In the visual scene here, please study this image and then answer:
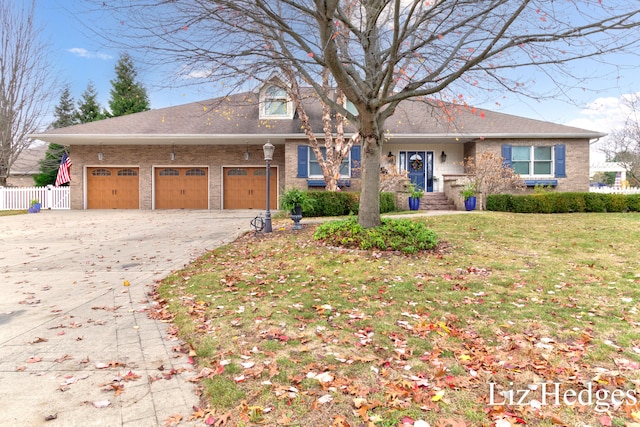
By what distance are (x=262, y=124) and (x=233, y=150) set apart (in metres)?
2.22

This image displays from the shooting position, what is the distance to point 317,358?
118 inches

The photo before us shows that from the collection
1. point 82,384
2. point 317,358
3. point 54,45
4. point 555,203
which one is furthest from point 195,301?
point 54,45

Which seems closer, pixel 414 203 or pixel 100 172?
pixel 414 203

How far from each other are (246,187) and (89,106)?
21251 mm

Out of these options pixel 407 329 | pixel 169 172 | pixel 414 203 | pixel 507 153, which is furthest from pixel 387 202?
pixel 169 172

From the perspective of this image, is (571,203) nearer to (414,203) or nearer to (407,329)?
(414,203)

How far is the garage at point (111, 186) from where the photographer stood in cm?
1927

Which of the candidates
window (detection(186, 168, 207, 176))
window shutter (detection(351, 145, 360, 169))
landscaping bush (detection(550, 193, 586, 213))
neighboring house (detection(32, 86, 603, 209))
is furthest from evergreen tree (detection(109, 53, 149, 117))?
landscaping bush (detection(550, 193, 586, 213))

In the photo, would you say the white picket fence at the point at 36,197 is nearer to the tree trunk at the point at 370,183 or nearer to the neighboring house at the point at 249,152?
the neighboring house at the point at 249,152

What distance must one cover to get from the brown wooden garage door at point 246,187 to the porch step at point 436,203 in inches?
302

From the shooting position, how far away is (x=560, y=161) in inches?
679

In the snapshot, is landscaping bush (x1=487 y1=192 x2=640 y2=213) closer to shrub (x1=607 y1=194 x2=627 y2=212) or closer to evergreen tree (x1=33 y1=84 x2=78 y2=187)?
shrub (x1=607 y1=194 x2=627 y2=212)

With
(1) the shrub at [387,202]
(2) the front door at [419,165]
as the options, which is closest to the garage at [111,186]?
(1) the shrub at [387,202]

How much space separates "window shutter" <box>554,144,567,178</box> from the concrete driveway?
1718 cm
